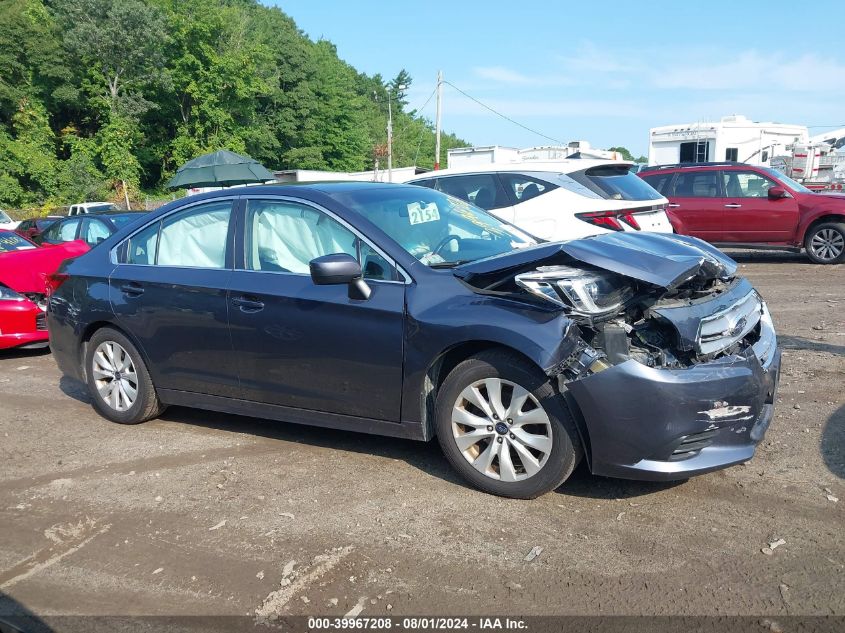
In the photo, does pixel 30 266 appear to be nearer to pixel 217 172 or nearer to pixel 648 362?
pixel 648 362

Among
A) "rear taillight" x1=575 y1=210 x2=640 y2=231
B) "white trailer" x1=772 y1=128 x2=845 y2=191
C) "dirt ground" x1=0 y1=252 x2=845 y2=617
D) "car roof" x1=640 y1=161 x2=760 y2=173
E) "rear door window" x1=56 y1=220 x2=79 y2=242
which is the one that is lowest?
"dirt ground" x1=0 y1=252 x2=845 y2=617

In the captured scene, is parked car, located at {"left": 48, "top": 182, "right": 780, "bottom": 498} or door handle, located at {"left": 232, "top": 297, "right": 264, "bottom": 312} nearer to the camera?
parked car, located at {"left": 48, "top": 182, "right": 780, "bottom": 498}

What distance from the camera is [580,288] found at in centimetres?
379

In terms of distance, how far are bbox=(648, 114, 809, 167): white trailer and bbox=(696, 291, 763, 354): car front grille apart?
19.7 m

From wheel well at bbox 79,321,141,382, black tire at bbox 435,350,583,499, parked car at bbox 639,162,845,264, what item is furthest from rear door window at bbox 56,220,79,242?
black tire at bbox 435,350,583,499

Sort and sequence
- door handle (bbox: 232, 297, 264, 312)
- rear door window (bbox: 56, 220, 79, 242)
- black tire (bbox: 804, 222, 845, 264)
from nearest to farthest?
1. door handle (bbox: 232, 297, 264, 312)
2. black tire (bbox: 804, 222, 845, 264)
3. rear door window (bbox: 56, 220, 79, 242)

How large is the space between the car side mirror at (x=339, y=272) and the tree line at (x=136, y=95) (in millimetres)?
48228

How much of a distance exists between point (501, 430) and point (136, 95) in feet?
179

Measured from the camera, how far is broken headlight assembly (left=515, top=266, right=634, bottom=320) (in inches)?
148

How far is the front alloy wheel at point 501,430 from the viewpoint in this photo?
3.85 metres

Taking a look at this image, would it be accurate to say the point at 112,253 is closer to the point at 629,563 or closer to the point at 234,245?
the point at 234,245

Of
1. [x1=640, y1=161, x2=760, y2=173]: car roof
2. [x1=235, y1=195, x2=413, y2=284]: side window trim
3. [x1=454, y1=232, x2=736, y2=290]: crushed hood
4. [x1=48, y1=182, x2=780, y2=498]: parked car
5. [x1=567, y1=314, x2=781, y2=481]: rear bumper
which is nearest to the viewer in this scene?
[x1=567, y1=314, x2=781, y2=481]: rear bumper

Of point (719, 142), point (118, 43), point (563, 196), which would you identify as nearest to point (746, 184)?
point (563, 196)

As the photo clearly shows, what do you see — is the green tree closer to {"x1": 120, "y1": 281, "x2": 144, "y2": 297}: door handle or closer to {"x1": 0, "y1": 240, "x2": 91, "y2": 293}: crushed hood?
{"x1": 0, "y1": 240, "x2": 91, "y2": 293}: crushed hood
